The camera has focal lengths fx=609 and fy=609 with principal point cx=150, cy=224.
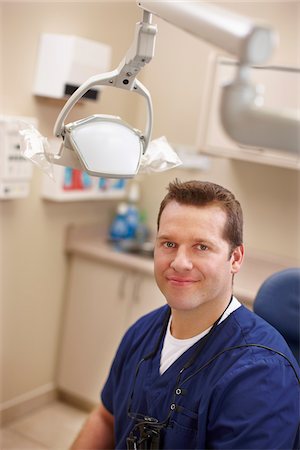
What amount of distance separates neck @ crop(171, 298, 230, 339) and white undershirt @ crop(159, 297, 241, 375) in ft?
0.04

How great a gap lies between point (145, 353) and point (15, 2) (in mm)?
1640

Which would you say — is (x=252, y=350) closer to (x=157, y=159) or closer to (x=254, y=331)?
(x=254, y=331)

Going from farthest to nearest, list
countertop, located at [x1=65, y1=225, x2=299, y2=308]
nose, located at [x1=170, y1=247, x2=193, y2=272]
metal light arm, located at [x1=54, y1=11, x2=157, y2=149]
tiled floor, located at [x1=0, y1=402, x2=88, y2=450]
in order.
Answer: countertop, located at [x1=65, y1=225, x2=299, y2=308] → tiled floor, located at [x1=0, y1=402, x2=88, y2=450] → nose, located at [x1=170, y1=247, x2=193, y2=272] → metal light arm, located at [x1=54, y1=11, x2=157, y2=149]

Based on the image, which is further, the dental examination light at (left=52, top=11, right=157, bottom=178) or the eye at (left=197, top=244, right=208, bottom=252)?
the eye at (left=197, top=244, right=208, bottom=252)

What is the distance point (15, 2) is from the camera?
2496mm

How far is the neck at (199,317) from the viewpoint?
4.79ft

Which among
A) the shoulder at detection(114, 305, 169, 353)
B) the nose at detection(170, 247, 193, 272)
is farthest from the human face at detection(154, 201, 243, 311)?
the shoulder at detection(114, 305, 169, 353)

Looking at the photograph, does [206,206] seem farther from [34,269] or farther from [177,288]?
[34,269]

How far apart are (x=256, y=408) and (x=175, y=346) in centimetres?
29

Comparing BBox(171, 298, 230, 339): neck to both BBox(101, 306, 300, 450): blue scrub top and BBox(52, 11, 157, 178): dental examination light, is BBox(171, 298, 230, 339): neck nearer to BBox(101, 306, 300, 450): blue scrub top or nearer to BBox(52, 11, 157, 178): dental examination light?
BBox(101, 306, 300, 450): blue scrub top

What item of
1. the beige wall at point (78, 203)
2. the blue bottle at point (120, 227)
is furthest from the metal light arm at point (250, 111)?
the blue bottle at point (120, 227)

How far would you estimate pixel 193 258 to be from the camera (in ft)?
4.63

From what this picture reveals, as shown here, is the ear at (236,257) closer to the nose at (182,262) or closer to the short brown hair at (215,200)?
Result: the short brown hair at (215,200)

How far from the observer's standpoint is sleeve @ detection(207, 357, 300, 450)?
1.26m
